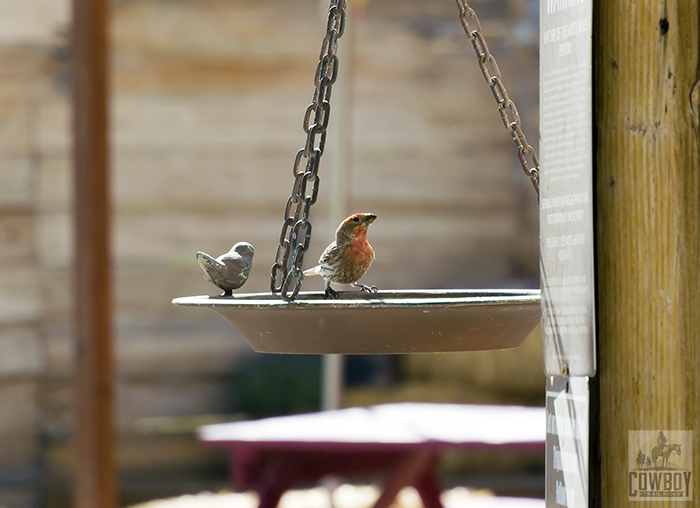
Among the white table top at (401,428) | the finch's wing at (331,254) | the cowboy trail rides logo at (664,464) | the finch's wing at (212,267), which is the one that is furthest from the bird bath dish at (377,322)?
the white table top at (401,428)

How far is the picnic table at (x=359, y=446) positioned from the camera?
327 centimetres

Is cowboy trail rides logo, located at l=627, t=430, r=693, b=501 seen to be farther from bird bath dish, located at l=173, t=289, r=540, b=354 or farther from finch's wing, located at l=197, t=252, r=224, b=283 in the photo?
finch's wing, located at l=197, t=252, r=224, b=283

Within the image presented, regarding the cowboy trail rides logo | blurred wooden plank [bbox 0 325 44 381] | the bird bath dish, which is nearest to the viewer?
the cowboy trail rides logo

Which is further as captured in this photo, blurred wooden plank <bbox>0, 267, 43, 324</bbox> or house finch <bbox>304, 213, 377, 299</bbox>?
blurred wooden plank <bbox>0, 267, 43, 324</bbox>

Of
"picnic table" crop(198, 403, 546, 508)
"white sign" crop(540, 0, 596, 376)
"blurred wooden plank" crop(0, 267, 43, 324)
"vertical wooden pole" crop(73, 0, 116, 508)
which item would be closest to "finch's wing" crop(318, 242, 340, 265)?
"white sign" crop(540, 0, 596, 376)

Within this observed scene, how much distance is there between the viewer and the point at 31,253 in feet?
16.7

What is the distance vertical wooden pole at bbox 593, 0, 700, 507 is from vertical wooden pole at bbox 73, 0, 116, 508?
268 cm

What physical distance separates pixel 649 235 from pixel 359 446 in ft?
7.66

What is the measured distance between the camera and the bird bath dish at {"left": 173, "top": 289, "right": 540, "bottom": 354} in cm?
136

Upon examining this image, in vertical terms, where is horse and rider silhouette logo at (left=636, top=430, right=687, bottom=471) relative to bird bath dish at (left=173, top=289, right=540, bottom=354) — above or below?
below

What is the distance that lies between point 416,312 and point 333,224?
2.68 m

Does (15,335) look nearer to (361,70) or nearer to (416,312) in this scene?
(361,70)

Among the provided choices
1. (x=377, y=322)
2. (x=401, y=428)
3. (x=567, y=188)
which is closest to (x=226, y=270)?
(x=377, y=322)

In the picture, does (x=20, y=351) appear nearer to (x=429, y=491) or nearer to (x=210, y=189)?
(x=210, y=189)
